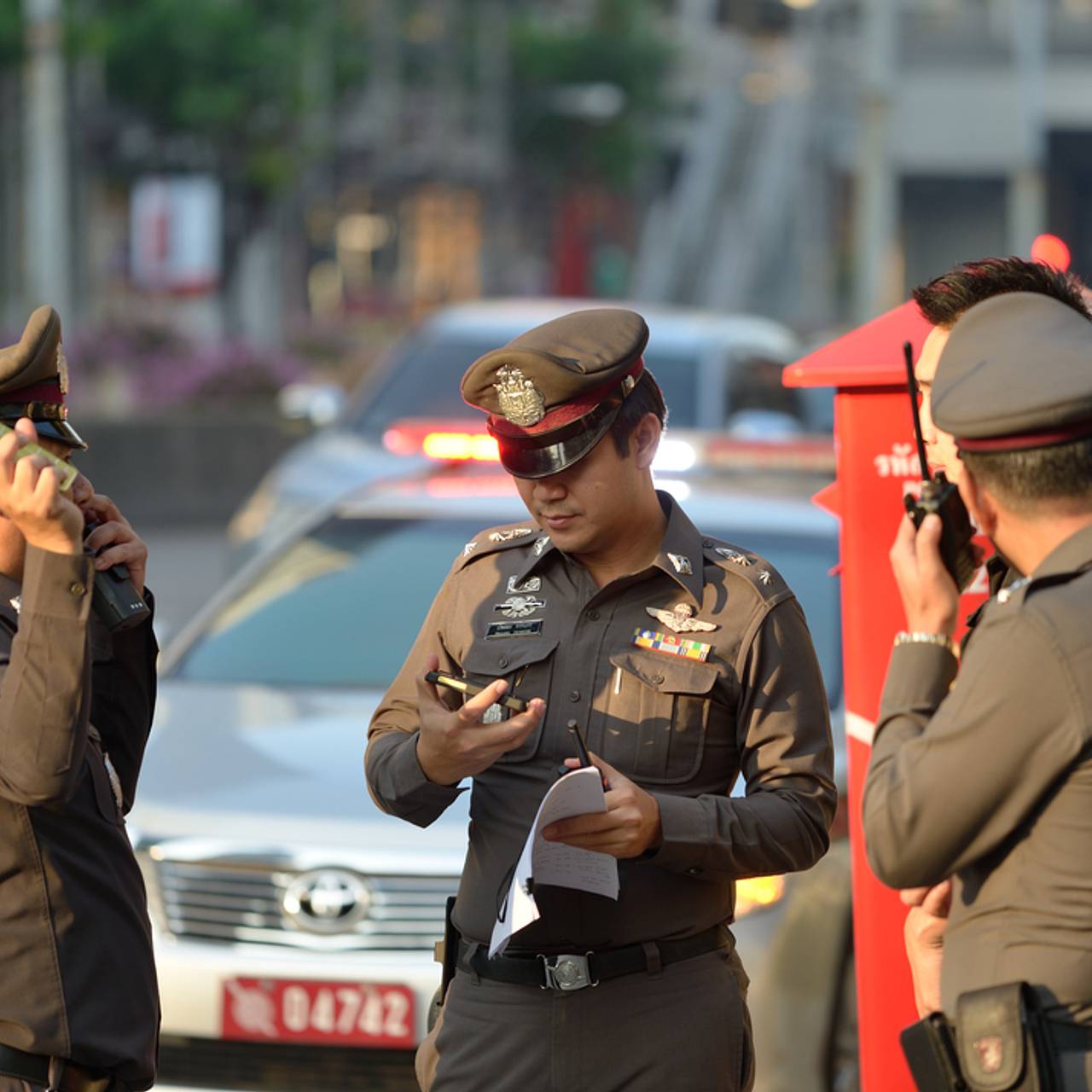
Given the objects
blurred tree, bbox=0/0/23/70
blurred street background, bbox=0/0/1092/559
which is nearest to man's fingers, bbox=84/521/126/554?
blurred street background, bbox=0/0/1092/559

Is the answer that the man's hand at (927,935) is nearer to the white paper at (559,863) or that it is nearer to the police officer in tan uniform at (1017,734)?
the police officer in tan uniform at (1017,734)

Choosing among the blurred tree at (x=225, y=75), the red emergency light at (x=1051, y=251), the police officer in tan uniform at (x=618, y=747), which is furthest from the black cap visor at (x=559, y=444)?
the blurred tree at (x=225, y=75)

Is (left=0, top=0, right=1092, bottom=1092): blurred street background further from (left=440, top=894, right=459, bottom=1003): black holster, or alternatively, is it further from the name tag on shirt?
(left=440, top=894, right=459, bottom=1003): black holster

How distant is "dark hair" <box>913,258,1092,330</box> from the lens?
9.63 feet

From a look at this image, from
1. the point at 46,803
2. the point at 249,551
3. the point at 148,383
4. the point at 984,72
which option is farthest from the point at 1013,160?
the point at 46,803

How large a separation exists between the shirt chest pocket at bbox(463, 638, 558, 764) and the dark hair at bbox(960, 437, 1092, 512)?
2.79 feet

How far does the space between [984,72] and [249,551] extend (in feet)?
136

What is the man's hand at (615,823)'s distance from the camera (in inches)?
111

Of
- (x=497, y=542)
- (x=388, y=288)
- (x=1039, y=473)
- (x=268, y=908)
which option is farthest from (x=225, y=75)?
(x=1039, y=473)

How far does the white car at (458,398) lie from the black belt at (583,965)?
5762 millimetres

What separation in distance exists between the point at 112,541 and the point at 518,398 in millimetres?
633

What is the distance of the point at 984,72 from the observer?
4753 centimetres

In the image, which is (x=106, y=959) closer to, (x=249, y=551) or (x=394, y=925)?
(x=394, y=925)

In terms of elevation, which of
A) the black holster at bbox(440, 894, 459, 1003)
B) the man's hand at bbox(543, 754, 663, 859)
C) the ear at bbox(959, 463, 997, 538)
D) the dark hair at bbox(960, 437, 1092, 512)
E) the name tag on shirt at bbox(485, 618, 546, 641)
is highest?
the dark hair at bbox(960, 437, 1092, 512)
